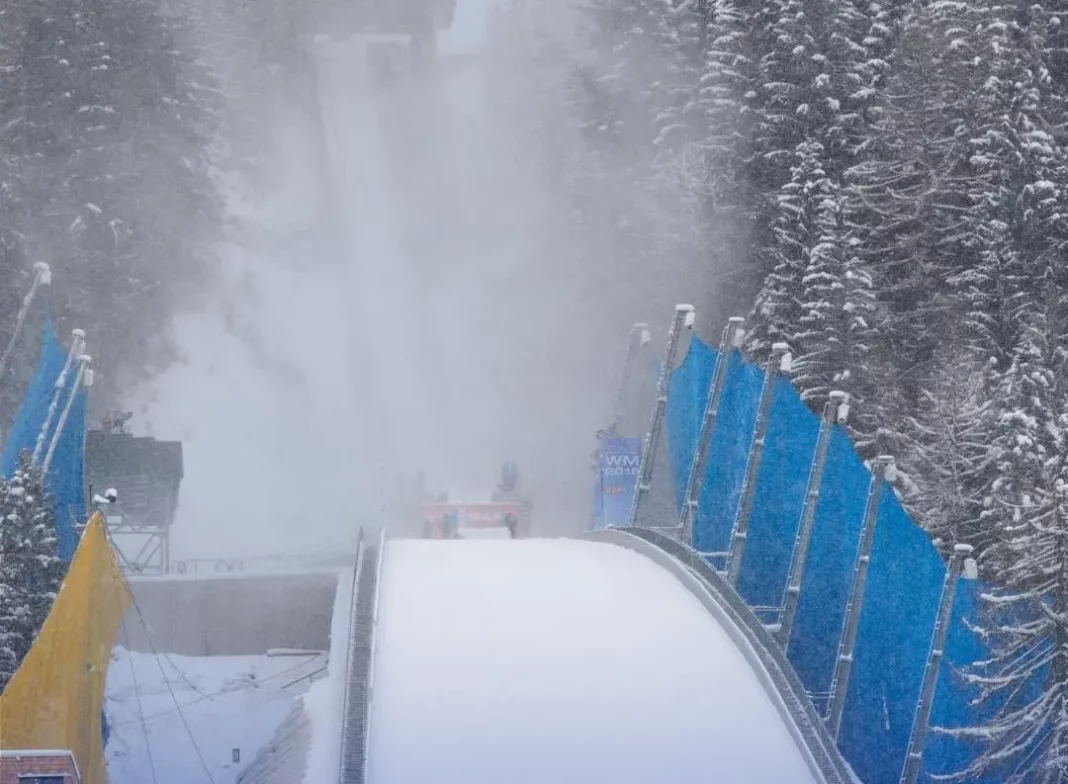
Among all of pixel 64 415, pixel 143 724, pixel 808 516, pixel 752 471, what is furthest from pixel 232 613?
pixel 808 516

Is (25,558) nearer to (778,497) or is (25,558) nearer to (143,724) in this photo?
(143,724)

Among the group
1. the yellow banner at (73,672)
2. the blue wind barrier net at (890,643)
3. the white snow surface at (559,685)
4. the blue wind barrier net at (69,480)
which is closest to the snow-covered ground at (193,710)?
the blue wind barrier net at (69,480)

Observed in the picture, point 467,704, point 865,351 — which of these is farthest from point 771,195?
point 467,704

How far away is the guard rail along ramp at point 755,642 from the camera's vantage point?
50.9ft

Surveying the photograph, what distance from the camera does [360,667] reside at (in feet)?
53.2

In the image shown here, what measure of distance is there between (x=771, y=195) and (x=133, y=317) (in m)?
16.8

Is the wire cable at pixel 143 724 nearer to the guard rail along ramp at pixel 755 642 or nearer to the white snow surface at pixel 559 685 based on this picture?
the white snow surface at pixel 559 685

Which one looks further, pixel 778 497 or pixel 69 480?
pixel 69 480

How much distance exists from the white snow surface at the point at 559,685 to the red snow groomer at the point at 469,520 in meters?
10.1

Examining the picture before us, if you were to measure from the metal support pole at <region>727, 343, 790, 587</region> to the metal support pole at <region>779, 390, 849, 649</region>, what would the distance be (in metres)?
1.41

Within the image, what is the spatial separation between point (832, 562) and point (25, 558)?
32.0 ft

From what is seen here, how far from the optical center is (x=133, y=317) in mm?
40000

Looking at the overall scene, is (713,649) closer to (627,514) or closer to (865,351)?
(627,514)

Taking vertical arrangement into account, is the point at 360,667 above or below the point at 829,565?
below
